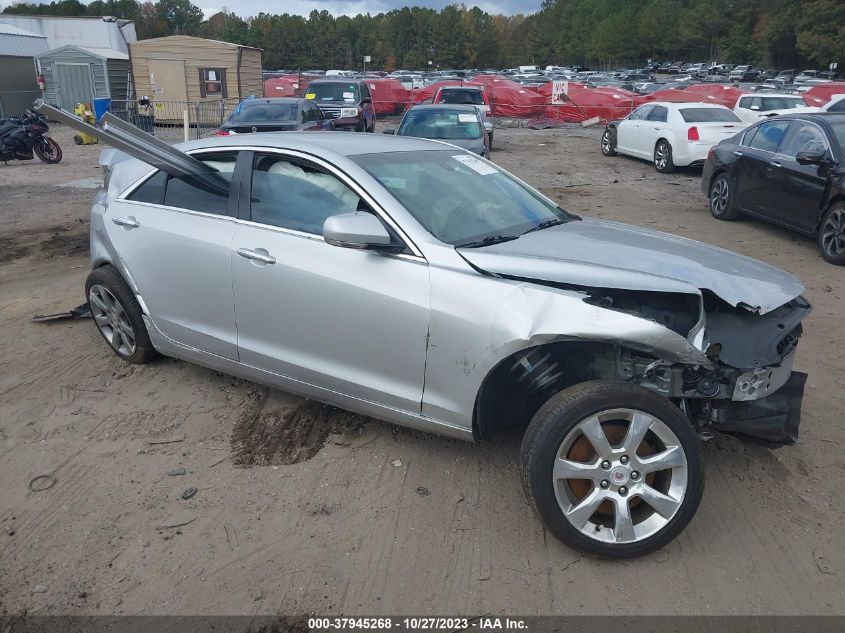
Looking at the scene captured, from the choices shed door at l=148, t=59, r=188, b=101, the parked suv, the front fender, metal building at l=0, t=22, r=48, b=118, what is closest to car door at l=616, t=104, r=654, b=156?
the parked suv

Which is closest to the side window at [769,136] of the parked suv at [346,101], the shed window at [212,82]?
the parked suv at [346,101]

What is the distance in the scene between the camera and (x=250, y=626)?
2.63 metres

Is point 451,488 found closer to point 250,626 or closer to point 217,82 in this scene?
point 250,626

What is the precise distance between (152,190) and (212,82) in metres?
23.9

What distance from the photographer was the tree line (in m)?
86.3

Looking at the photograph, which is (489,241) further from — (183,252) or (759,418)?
(183,252)

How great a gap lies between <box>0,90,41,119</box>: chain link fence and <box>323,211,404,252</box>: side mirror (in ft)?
93.0

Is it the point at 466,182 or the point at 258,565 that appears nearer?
the point at 258,565

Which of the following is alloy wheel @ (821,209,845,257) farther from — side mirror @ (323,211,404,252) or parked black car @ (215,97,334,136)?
parked black car @ (215,97,334,136)

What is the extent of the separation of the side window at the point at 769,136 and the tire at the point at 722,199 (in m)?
0.63

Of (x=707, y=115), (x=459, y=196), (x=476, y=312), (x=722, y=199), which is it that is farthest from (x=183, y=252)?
(x=707, y=115)

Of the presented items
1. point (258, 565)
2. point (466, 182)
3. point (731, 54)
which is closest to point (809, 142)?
point (466, 182)

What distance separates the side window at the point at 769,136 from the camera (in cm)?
890

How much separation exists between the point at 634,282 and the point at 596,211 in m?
8.08
